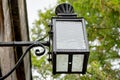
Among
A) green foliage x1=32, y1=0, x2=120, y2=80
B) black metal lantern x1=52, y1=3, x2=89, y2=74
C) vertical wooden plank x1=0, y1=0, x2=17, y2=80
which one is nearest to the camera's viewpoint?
black metal lantern x1=52, y1=3, x2=89, y2=74

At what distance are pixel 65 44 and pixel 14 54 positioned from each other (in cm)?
229

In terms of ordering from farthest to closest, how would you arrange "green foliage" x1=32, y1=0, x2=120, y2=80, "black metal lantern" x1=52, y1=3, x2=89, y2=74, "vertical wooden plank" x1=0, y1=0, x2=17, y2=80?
"green foliage" x1=32, y1=0, x2=120, y2=80 → "vertical wooden plank" x1=0, y1=0, x2=17, y2=80 → "black metal lantern" x1=52, y1=3, x2=89, y2=74

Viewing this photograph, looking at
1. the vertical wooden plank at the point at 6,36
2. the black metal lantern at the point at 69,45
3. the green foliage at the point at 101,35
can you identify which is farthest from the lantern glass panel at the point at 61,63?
the green foliage at the point at 101,35

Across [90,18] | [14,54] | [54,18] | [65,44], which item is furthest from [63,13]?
[90,18]

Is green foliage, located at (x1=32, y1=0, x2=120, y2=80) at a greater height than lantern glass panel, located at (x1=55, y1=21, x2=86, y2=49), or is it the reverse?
lantern glass panel, located at (x1=55, y1=21, x2=86, y2=49)

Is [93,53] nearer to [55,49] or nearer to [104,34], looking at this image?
[104,34]

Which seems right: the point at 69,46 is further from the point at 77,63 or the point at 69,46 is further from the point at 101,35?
the point at 101,35

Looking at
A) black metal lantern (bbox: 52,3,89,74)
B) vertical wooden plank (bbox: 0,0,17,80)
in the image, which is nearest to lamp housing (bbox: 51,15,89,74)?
black metal lantern (bbox: 52,3,89,74)

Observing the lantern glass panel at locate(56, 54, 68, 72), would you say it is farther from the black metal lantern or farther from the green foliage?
the green foliage

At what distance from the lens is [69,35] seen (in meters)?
2.25

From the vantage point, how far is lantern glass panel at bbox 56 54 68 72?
84.0 inches

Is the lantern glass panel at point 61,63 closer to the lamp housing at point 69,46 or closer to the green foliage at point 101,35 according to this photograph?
the lamp housing at point 69,46

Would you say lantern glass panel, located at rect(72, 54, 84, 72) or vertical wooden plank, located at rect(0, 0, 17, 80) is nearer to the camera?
lantern glass panel, located at rect(72, 54, 84, 72)

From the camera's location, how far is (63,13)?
2.54m
